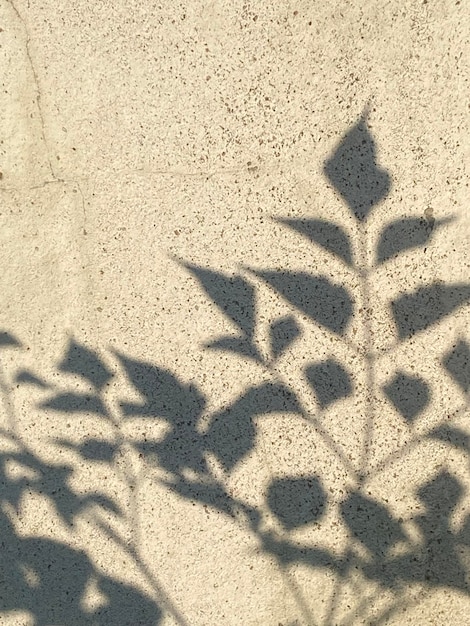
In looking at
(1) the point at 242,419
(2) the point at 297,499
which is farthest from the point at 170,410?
(2) the point at 297,499

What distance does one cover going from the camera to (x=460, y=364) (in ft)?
7.23

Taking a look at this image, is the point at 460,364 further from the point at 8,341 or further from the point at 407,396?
the point at 8,341

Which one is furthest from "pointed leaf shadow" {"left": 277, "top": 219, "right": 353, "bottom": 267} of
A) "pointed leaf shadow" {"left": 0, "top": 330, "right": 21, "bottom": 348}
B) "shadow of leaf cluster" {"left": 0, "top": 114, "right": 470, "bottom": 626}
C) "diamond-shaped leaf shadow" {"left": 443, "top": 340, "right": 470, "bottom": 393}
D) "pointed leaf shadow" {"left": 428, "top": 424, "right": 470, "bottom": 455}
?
"pointed leaf shadow" {"left": 0, "top": 330, "right": 21, "bottom": 348}

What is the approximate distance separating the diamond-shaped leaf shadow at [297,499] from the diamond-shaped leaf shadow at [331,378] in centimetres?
31

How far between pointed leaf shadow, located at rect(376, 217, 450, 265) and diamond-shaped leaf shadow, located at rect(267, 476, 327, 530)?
2.94ft

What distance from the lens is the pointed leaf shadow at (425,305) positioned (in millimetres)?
2188

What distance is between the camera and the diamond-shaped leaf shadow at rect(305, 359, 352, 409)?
2234 mm

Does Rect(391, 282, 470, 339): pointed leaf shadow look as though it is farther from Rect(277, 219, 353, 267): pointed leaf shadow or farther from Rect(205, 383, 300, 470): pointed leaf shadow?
Rect(205, 383, 300, 470): pointed leaf shadow

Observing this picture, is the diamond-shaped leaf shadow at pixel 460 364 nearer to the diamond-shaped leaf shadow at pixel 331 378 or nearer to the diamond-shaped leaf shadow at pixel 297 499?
the diamond-shaped leaf shadow at pixel 331 378

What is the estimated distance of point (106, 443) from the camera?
7.51ft

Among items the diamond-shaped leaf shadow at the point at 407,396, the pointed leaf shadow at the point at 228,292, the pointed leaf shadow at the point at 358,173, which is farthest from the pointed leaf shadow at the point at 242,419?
the pointed leaf shadow at the point at 358,173

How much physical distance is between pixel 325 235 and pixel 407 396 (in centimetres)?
68

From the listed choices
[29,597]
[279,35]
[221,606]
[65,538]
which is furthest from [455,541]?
[279,35]

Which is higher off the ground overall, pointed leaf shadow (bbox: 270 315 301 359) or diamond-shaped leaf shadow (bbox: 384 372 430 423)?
pointed leaf shadow (bbox: 270 315 301 359)
